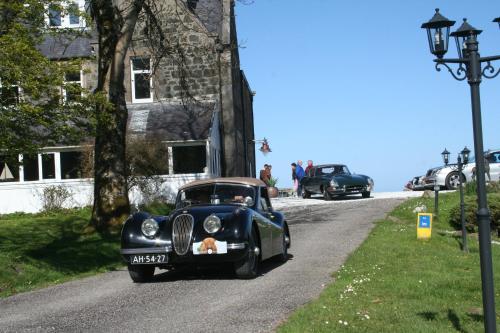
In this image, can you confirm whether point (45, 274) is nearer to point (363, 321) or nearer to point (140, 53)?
point (363, 321)

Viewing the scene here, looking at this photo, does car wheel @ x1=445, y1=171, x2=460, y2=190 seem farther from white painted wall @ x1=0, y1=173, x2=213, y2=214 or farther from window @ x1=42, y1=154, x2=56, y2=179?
window @ x1=42, y1=154, x2=56, y2=179

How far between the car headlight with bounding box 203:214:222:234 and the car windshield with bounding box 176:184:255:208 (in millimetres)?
1422

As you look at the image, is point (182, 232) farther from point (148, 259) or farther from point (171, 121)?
point (171, 121)

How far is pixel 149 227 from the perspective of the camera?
10266 millimetres

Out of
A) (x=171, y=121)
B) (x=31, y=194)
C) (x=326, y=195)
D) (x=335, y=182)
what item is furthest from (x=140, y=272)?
(x=326, y=195)

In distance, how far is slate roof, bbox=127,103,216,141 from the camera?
2675 centimetres

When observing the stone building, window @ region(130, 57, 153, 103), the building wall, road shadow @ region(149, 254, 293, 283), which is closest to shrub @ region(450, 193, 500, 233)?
road shadow @ region(149, 254, 293, 283)

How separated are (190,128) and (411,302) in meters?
20.4

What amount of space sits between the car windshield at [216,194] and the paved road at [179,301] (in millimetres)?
1201

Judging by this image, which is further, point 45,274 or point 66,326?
point 45,274

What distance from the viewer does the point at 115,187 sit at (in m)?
16.7

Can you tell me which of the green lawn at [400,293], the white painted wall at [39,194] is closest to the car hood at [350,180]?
the white painted wall at [39,194]

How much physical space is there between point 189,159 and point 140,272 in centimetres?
1744

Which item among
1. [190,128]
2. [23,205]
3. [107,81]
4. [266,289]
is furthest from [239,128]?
[266,289]
